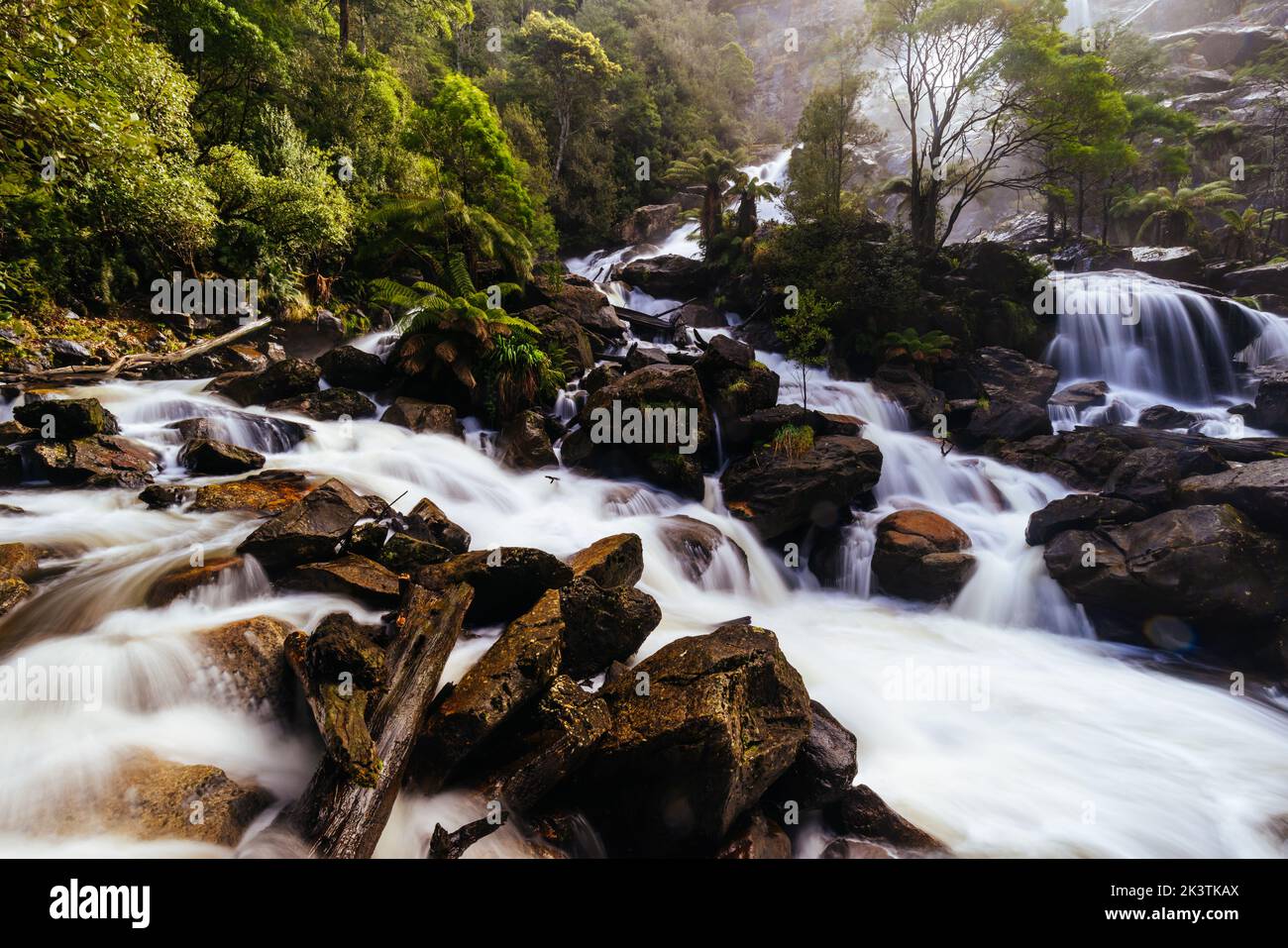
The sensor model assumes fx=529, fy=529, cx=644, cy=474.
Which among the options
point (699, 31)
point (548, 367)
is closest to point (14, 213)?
point (548, 367)

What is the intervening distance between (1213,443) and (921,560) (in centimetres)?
759

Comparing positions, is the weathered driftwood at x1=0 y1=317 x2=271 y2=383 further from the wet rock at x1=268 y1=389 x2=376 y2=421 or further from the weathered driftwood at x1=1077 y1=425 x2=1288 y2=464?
the weathered driftwood at x1=1077 y1=425 x2=1288 y2=464

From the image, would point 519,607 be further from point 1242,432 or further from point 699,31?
point 699,31

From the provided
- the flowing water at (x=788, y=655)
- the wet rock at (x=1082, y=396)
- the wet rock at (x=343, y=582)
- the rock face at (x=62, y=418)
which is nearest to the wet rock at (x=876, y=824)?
the flowing water at (x=788, y=655)

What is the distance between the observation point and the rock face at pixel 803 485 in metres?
9.09

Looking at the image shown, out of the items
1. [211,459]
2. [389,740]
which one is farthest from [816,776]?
[211,459]

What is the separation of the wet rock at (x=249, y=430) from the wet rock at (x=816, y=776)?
8.28m

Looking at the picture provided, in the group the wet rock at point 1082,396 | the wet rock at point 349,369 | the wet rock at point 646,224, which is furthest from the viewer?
the wet rock at point 646,224

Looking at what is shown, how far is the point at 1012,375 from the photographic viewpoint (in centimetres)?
1440

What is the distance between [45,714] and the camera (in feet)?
10.7

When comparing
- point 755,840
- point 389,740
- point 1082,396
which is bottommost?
point 755,840

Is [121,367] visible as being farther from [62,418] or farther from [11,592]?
[11,592]

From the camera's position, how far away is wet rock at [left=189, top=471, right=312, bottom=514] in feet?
20.0

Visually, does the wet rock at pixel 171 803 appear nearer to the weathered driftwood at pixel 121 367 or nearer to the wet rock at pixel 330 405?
the wet rock at pixel 330 405
